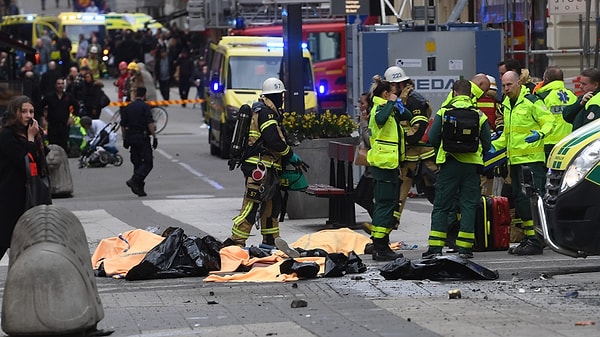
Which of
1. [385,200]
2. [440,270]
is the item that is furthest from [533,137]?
[440,270]

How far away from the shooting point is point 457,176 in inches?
502

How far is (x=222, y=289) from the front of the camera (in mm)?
11383

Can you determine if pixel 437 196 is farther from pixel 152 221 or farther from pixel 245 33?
pixel 245 33

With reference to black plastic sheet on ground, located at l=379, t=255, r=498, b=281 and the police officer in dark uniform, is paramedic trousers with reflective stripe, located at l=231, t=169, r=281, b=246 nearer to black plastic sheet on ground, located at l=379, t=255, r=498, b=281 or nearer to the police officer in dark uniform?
black plastic sheet on ground, located at l=379, t=255, r=498, b=281

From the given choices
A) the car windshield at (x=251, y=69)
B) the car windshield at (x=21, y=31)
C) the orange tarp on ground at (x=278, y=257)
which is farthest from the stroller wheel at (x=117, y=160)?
the car windshield at (x=21, y=31)

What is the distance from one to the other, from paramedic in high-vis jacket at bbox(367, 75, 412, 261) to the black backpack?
63 centimetres

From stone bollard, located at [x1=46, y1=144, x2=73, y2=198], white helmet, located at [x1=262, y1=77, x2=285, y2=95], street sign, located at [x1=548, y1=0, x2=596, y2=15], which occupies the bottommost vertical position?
stone bollard, located at [x1=46, y1=144, x2=73, y2=198]

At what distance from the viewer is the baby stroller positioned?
86.3 ft

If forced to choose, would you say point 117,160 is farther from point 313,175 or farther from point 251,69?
point 313,175

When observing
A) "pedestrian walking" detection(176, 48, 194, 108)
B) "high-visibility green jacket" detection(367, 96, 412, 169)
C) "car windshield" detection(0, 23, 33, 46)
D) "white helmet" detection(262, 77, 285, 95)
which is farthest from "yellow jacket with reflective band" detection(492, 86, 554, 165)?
"car windshield" detection(0, 23, 33, 46)

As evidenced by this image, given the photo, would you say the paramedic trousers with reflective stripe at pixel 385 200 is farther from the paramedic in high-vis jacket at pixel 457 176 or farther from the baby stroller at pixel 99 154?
the baby stroller at pixel 99 154

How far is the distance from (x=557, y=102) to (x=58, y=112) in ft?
44.2

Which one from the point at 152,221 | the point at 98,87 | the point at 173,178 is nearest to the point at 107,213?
the point at 152,221

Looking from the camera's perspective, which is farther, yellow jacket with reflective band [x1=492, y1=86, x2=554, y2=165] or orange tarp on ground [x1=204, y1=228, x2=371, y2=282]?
yellow jacket with reflective band [x1=492, y1=86, x2=554, y2=165]
